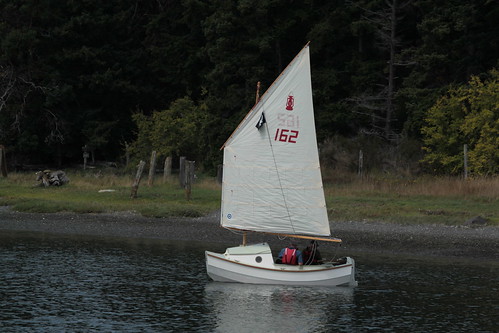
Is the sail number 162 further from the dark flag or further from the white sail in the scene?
the dark flag

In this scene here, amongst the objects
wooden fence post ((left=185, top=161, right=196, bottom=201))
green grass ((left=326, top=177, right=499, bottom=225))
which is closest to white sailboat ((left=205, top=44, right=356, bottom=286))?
green grass ((left=326, top=177, right=499, bottom=225))

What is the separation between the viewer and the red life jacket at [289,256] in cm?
2702

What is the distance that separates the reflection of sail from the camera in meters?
22.6

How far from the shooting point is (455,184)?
44.7 m

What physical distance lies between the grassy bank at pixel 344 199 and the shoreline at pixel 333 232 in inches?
33.7

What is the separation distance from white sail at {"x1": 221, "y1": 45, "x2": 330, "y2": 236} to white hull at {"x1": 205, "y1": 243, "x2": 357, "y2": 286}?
3.52 ft

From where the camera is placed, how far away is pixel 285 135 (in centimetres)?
2767

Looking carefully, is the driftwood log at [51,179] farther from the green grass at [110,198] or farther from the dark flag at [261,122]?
the dark flag at [261,122]

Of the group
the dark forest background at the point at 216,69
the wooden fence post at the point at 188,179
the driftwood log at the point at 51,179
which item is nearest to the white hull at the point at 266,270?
the wooden fence post at the point at 188,179

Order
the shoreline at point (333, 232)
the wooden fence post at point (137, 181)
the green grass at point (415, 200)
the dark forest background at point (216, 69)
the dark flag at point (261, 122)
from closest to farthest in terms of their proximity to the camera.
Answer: the dark flag at point (261, 122)
the shoreline at point (333, 232)
the green grass at point (415, 200)
the wooden fence post at point (137, 181)
the dark forest background at point (216, 69)

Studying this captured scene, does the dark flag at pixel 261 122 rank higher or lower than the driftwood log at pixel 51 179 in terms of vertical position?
higher

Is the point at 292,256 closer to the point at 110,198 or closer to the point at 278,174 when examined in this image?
the point at 278,174

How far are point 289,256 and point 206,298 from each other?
3374 millimetres

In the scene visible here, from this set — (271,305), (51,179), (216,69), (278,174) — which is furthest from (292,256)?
(216,69)
